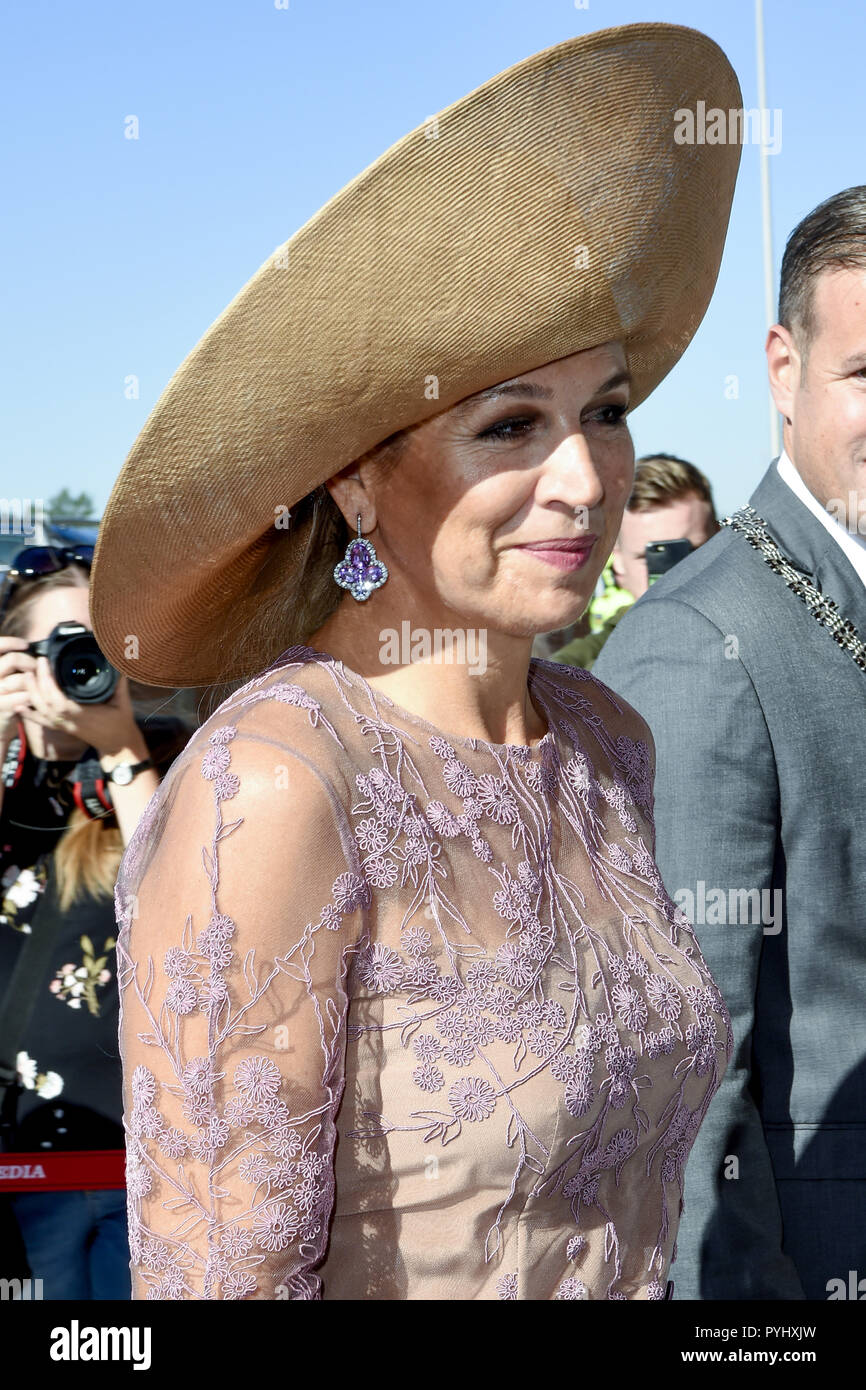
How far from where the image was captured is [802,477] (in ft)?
7.32

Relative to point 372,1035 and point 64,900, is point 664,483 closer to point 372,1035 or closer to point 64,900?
point 64,900

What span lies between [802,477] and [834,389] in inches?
5.9

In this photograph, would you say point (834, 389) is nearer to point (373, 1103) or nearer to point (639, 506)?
point (373, 1103)

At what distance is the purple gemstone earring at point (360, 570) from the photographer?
68.0 inches

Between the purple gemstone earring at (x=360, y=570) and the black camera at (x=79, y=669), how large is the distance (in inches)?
44.2

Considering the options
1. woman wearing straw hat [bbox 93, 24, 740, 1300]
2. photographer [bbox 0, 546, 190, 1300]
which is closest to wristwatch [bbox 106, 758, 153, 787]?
photographer [bbox 0, 546, 190, 1300]

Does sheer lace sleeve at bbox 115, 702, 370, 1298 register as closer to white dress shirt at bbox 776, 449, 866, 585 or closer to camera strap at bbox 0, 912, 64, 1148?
white dress shirt at bbox 776, 449, 866, 585

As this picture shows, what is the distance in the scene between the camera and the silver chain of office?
2.13 meters

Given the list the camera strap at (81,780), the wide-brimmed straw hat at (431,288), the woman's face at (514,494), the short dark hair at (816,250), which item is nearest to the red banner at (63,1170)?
the camera strap at (81,780)

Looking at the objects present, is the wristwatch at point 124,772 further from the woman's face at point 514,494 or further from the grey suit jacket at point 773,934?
the woman's face at point 514,494

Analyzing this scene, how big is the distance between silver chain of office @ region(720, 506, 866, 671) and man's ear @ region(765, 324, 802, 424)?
0.21 m

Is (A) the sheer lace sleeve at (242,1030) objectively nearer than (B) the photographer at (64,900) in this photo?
Yes

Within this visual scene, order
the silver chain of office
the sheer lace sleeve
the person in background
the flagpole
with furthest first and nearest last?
the flagpole, the person in background, the silver chain of office, the sheer lace sleeve

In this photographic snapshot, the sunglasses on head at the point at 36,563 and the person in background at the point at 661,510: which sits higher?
the person in background at the point at 661,510
